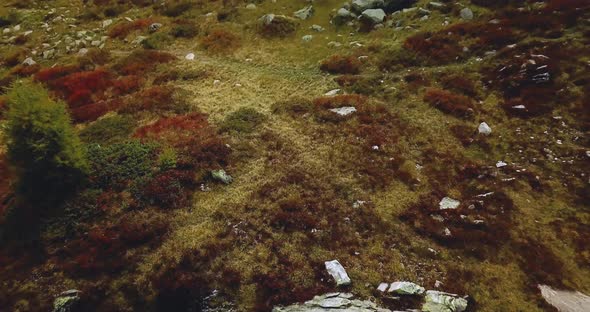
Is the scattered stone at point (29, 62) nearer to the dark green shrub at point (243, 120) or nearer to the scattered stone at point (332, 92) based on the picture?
the dark green shrub at point (243, 120)

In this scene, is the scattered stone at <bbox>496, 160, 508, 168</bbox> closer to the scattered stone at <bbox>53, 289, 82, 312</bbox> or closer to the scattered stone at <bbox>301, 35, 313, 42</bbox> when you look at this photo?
the scattered stone at <bbox>301, 35, 313, 42</bbox>

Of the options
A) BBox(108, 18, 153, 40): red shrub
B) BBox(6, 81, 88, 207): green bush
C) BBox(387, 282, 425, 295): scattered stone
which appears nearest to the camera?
BBox(387, 282, 425, 295): scattered stone

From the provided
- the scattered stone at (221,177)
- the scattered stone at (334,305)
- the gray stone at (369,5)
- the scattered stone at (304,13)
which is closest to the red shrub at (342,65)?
the gray stone at (369,5)

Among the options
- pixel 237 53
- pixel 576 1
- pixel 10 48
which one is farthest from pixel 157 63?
pixel 576 1

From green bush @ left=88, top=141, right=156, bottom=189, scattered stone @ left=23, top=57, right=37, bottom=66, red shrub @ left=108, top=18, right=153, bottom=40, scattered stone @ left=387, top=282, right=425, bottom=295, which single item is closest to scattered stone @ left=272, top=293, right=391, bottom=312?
scattered stone @ left=387, top=282, right=425, bottom=295

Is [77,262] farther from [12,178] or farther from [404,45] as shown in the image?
[404,45]
